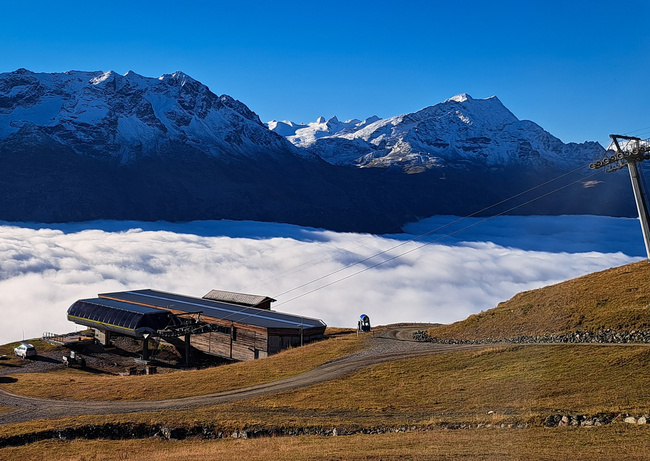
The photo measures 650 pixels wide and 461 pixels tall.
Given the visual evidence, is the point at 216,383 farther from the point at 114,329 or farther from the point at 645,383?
the point at 114,329

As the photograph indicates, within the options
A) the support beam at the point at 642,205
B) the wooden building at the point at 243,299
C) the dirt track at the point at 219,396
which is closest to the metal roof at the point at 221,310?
the wooden building at the point at 243,299

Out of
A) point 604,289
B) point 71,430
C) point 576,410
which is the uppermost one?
point 604,289

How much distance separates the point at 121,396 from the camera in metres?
46.4

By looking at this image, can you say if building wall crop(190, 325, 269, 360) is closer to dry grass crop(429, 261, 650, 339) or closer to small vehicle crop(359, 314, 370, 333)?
small vehicle crop(359, 314, 370, 333)

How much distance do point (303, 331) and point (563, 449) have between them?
174ft

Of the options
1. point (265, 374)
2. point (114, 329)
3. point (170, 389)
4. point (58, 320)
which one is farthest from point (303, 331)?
point (58, 320)

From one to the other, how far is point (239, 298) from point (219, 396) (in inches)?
2092

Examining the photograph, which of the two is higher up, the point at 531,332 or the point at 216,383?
the point at 531,332

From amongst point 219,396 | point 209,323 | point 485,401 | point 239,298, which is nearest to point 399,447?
point 485,401

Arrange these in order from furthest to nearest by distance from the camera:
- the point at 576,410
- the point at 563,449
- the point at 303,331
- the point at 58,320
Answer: the point at 58,320
the point at 303,331
the point at 576,410
the point at 563,449

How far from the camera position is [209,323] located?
79.4 metres

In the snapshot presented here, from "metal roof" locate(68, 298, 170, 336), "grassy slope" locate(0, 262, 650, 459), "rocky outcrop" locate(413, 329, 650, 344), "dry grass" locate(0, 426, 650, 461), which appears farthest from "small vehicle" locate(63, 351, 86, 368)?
"rocky outcrop" locate(413, 329, 650, 344)

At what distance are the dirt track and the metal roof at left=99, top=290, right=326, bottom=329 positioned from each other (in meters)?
23.5

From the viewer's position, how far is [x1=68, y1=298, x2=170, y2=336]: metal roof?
79.6m
